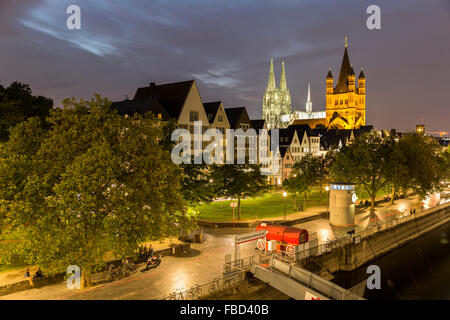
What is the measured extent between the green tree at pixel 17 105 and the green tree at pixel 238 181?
69.0 feet

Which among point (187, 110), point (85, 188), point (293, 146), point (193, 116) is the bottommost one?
point (85, 188)

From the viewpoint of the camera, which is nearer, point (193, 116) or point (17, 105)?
point (17, 105)

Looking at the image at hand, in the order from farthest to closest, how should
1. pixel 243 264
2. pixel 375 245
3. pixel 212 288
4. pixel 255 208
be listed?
pixel 255 208 → pixel 375 245 → pixel 243 264 → pixel 212 288

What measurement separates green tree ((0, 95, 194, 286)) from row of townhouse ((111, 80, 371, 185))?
800 inches

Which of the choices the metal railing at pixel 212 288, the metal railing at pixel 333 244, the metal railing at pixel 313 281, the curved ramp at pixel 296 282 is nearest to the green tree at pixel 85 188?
the metal railing at pixel 212 288

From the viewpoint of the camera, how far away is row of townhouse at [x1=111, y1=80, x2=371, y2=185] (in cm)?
5512

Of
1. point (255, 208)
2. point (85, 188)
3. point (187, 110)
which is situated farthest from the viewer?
point (187, 110)

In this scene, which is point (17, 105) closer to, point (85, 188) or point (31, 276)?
point (31, 276)

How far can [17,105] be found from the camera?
34.9 metres

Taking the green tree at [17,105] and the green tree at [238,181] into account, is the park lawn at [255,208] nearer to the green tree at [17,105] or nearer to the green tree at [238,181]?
the green tree at [238,181]

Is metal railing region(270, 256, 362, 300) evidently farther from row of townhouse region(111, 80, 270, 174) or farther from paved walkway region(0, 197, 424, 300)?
row of townhouse region(111, 80, 270, 174)

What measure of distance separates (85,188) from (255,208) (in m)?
35.4

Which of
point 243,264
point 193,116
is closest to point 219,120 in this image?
point 193,116

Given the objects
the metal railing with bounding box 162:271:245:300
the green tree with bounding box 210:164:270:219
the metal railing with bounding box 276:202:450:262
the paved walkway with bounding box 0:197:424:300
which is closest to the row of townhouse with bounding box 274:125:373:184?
the green tree with bounding box 210:164:270:219
